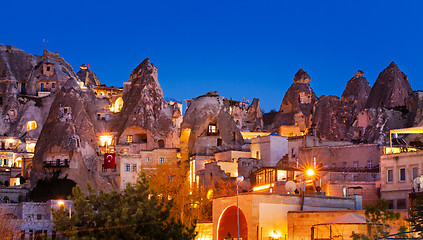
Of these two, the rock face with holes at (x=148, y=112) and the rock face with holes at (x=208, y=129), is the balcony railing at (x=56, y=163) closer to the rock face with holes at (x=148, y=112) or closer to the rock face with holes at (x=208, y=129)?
the rock face with holes at (x=148, y=112)

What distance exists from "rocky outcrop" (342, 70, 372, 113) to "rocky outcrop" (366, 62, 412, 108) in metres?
7.11

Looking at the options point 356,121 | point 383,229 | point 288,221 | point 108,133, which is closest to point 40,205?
point 108,133

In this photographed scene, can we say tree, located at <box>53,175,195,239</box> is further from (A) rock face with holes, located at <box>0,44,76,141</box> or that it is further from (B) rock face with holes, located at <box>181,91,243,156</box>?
(A) rock face with holes, located at <box>0,44,76,141</box>

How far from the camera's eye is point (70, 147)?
86750 millimetres

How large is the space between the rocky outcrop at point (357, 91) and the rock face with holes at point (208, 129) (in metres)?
22.5

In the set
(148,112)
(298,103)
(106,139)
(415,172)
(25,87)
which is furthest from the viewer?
(25,87)

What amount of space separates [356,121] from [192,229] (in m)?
56.3

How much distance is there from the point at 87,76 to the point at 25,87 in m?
16.5

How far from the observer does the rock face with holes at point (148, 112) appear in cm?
9644

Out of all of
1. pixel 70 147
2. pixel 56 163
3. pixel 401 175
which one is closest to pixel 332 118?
pixel 70 147

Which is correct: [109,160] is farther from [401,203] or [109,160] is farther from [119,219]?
[119,219]

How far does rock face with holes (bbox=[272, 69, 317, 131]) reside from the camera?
347 feet

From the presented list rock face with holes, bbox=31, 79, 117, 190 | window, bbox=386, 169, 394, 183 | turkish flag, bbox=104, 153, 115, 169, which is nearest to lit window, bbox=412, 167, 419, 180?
window, bbox=386, 169, 394, 183

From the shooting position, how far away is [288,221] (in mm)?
37125
